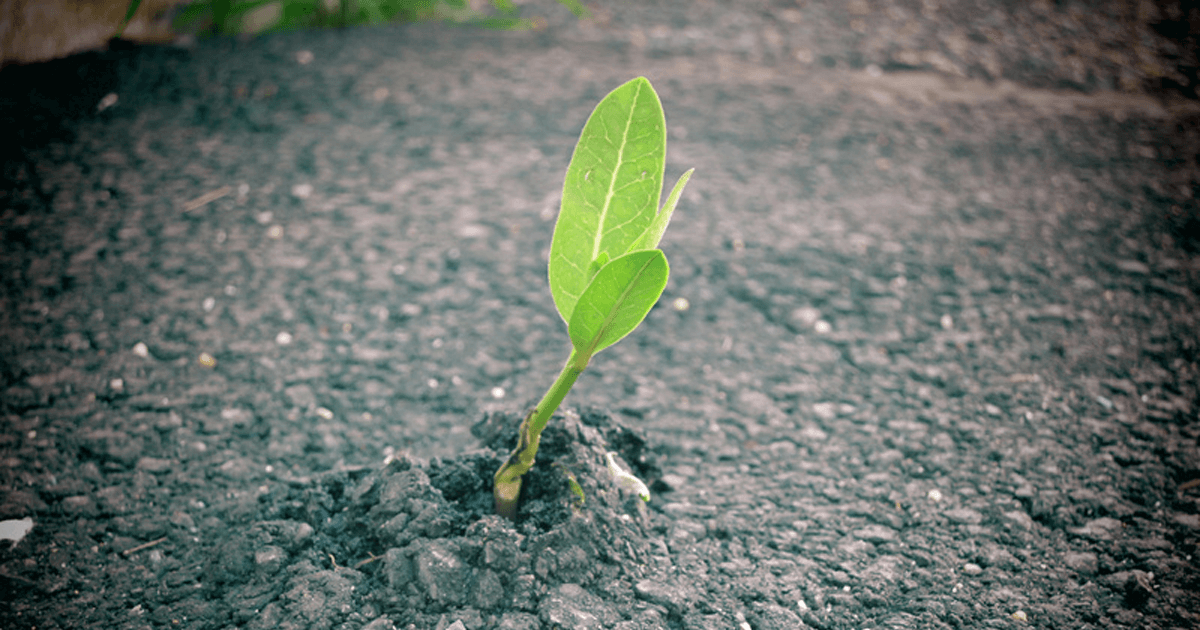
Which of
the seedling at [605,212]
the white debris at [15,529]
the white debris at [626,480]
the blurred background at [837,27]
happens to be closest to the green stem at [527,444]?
the seedling at [605,212]

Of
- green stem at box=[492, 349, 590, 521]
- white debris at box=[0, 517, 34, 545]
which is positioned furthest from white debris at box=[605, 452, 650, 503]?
white debris at box=[0, 517, 34, 545]

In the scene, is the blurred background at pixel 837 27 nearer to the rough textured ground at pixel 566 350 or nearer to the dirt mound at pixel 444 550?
the rough textured ground at pixel 566 350

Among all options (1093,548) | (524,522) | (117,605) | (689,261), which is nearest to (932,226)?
(689,261)

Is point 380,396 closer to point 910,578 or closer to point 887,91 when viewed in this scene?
point 910,578

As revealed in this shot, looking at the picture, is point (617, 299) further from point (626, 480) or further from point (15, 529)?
point (15, 529)

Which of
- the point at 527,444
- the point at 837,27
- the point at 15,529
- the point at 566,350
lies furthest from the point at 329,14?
the point at 527,444

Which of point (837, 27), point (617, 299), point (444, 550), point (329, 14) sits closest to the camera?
point (617, 299)
